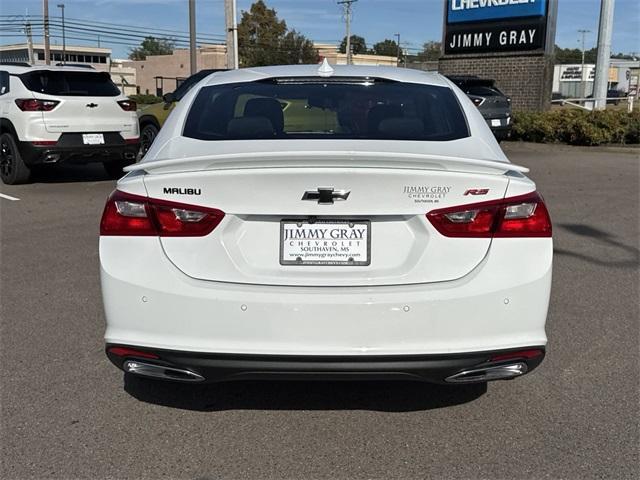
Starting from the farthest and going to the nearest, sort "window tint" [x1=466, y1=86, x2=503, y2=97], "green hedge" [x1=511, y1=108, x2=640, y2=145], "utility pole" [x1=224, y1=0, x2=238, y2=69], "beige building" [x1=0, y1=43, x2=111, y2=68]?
1. "beige building" [x1=0, y1=43, x2=111, y2=68]
2. "utility pole" [x1=224, y1=0, x2=238, y2=69]
3. "window tint" [x1=466, y1=86, x2=503, y2=97]
4. "green hedge" [x1=511, y1=108, x2=640, y2=145]

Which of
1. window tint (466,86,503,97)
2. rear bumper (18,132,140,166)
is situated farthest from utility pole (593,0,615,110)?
→ rear bumper (18,132,140,166)

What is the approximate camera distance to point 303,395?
3740 millimetres

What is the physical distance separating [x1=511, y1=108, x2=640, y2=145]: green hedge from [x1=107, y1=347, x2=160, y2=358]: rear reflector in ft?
51.7

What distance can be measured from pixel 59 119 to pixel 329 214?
862 cm

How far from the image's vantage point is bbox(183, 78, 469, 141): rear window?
3.61 meters

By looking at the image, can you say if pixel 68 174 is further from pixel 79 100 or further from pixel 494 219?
pixel 494 219

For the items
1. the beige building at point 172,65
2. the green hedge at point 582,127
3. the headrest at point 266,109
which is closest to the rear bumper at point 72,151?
the headrest at point 266,109

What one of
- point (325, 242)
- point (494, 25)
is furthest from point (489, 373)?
point (494, 25)

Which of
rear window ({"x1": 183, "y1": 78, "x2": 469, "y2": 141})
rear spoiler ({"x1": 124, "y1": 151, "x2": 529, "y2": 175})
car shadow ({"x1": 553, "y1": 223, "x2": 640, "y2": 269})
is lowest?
car shadow ({"x1": 553, "y1": 223, "x2": 640, "y2": 269})

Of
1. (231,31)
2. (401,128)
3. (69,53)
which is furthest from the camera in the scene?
(69,53)

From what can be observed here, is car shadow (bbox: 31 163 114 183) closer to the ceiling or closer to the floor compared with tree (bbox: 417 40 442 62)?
closer to the floor

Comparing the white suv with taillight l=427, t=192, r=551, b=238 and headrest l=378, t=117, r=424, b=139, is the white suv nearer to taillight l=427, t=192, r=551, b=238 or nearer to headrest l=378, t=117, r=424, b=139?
headrest l=378, t=117, r=424, b=139

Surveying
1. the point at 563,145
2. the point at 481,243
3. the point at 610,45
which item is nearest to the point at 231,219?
the point at 481,243

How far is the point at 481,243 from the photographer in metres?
2.92
